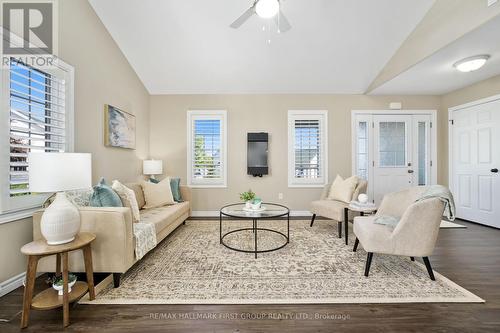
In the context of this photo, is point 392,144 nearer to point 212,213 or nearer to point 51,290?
point 212,213

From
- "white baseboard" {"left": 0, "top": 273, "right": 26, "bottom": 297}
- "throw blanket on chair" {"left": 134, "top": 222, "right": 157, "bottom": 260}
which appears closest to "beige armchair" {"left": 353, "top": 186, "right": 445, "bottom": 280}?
"throw blanket on chair" {"left": 134, "top": 222, "right": 157, "bottom": 260}

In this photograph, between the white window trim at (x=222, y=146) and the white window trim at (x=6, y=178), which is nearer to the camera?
the white window trim at (x=6, y=178)

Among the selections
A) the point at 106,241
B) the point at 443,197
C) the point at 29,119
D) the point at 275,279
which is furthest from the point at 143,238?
the point at 443,197

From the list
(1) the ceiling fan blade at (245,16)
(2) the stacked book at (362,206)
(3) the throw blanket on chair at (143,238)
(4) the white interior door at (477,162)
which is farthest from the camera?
(4) the white interior door at (477,162)

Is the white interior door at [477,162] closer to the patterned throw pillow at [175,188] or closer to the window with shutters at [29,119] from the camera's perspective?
the patterned throw pillow at [175,188]

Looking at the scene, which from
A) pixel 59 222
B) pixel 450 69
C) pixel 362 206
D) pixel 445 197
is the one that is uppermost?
pixel 450 69

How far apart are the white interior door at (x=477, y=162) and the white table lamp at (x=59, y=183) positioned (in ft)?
18.5

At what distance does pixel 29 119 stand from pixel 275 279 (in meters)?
2.83

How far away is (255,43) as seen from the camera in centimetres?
344

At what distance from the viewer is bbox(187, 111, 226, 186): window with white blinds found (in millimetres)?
4527

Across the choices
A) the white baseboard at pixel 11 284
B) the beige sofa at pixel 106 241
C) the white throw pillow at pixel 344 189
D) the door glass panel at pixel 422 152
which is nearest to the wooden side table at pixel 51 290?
the beige sofa at pixel 106 241

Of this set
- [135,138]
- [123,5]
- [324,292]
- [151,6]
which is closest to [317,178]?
[324,292]

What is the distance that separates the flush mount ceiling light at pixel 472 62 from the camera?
284cm

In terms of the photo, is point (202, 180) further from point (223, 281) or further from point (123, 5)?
point (123, 5)
